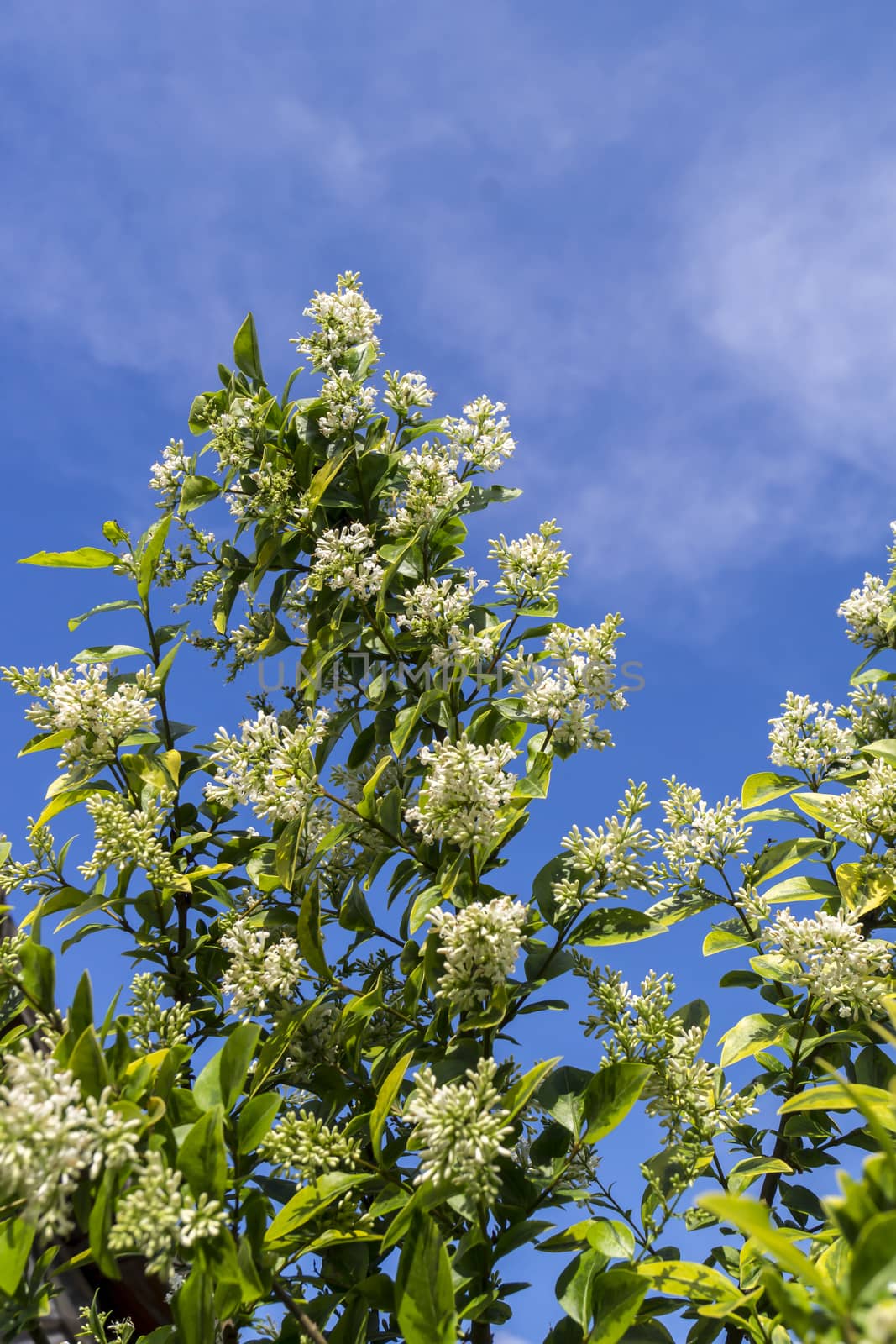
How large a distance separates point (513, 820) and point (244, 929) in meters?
0.82

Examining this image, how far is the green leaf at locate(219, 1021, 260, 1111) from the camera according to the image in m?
2.22

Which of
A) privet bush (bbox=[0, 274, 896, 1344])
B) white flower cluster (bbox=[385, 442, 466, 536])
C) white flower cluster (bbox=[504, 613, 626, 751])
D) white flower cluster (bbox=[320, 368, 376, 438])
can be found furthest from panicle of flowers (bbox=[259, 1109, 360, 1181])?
white flower cluster (bbox=[320, 368, 376, 438])

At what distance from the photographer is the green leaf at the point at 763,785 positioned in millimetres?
3709

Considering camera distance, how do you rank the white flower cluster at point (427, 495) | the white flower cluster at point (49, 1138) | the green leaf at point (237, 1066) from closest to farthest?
the white flower cluster at point (49, 1138)
the green leaf at point (237, 1066)
the white flower cluster at point (427, 495)

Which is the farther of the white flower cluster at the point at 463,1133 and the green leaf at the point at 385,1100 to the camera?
the green leaf at the point at 385,1100

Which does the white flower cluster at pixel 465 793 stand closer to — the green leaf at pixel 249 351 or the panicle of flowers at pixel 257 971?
the panicle of flowers at pixel 257 971

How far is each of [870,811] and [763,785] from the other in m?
0.62

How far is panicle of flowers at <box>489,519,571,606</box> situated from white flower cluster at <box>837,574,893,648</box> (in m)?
1.44

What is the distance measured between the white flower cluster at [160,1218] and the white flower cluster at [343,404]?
2.52m

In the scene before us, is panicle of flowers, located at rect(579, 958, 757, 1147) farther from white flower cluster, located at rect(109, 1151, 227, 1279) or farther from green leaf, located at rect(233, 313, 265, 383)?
green leaf, located at rect(233, 313, 265, 383)

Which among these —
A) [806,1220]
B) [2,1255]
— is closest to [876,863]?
[806,1220]

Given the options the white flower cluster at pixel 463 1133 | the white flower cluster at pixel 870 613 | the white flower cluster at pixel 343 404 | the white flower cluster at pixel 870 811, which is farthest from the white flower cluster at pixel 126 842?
the white flower cluster at pixel 870 613

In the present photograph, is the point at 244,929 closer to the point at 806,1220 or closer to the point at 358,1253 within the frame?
the point at 358,1253

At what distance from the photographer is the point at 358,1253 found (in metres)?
2.64
